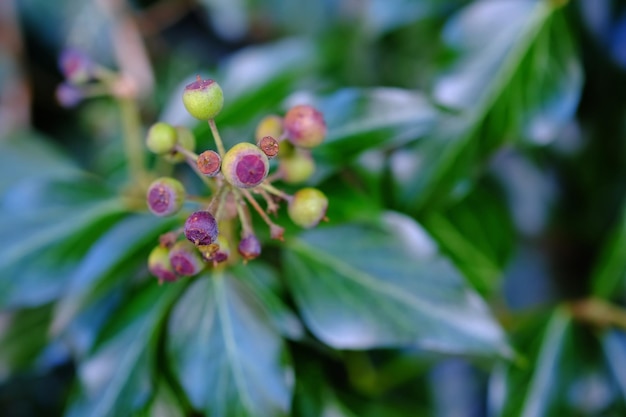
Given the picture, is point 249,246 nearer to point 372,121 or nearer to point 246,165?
point 246,165

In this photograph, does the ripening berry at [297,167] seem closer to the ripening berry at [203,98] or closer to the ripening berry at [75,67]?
the ripening berry at [203,98]

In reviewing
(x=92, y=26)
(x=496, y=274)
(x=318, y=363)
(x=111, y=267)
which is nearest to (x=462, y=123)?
(x=496, y=274)

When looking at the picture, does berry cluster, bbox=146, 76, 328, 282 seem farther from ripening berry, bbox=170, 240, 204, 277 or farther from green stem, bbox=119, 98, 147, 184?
green stem, bbox=119, 98, 147, 184

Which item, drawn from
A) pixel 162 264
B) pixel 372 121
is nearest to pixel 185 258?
pixel 162 264

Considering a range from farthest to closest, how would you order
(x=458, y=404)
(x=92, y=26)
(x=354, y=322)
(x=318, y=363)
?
(x=92, y=26) → (x=458, y=404) → (x=318, y=363) → (x=354, y=322)

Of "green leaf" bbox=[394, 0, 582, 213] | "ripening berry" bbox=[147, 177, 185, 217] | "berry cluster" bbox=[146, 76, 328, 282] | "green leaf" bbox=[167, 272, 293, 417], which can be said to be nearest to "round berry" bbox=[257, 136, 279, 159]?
"berry cluster" bbox=[146, 76, 328, 282]

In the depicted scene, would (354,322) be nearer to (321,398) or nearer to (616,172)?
(321,398)

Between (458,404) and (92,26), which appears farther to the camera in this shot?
(92,26)
